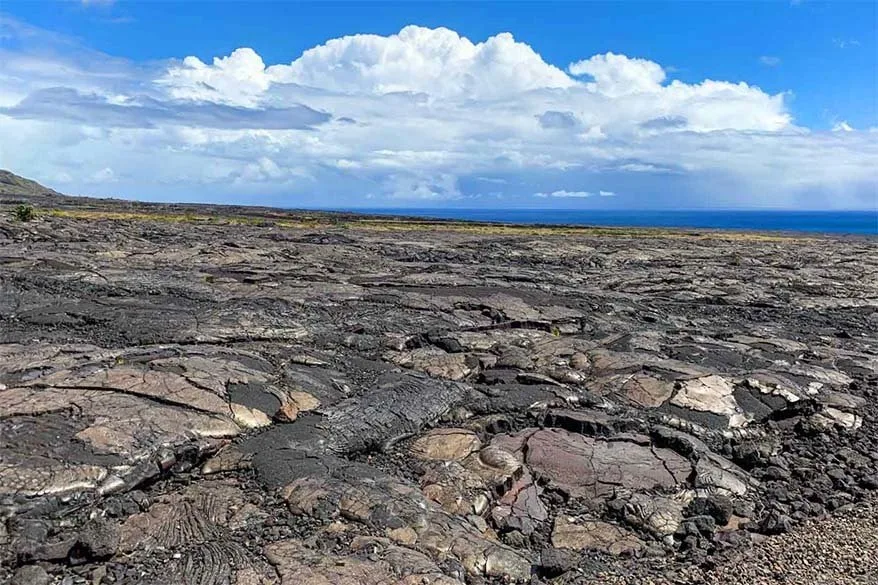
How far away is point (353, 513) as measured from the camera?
27.3 feet

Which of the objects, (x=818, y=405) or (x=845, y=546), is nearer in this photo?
(x=845, y=546)

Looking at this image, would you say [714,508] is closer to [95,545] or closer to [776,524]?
[776,524]

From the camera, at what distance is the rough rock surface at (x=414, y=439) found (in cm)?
769

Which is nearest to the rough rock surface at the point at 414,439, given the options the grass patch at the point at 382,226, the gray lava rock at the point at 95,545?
the gray lava rock at the point at 95,545

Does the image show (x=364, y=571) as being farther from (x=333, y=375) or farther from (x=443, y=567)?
(x=333, y=375)

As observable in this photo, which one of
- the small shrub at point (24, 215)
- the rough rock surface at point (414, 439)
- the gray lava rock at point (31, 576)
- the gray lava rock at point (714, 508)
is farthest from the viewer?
the small shrub at point (24, 215)

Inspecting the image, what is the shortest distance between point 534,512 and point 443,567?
2.04 metres

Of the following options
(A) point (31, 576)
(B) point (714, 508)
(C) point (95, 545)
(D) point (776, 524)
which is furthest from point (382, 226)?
(A) point (31, 576)

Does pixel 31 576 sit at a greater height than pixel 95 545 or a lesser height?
lesser

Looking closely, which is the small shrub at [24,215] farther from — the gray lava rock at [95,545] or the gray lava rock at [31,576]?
the gray lava rock at [31,576]

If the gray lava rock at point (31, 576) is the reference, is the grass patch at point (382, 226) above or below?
above

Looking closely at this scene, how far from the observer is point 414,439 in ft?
36.1

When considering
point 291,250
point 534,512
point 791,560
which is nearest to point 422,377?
point 534,512

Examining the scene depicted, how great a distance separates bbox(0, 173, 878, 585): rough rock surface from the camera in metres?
7.69
